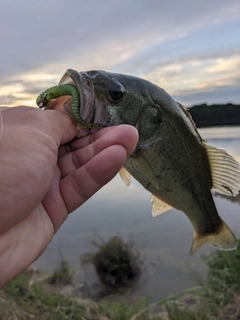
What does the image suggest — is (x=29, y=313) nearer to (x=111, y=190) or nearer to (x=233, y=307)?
(x=233, y=307)

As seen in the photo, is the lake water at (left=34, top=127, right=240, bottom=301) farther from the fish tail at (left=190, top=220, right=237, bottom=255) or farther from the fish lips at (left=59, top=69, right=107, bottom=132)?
the fish lips at (left=59, top=69, right=107, bottom=132)

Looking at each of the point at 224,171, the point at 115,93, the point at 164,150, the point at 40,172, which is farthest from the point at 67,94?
the point at 224,171

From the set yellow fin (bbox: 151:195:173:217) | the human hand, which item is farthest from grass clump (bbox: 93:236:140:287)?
the human hand

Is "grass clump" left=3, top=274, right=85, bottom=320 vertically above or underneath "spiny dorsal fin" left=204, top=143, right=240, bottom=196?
underneath

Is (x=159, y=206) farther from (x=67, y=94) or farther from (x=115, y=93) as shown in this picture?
(x=67, y=94)

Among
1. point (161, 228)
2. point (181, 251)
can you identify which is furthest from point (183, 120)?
point (161, 228)

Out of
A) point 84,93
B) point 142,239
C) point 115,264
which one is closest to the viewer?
point 84,93

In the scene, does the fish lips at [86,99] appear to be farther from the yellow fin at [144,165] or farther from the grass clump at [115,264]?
the grass clump at [115,264]

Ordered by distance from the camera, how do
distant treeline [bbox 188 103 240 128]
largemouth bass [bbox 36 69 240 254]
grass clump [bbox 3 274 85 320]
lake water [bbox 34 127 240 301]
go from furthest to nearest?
distant treeline [bbox 188 103 240 128] < lake water [bbox 34 127 240 301] < grass clump [bbox 3 274 85 320] < largemouth bass [bbox 36 69 240 254]
